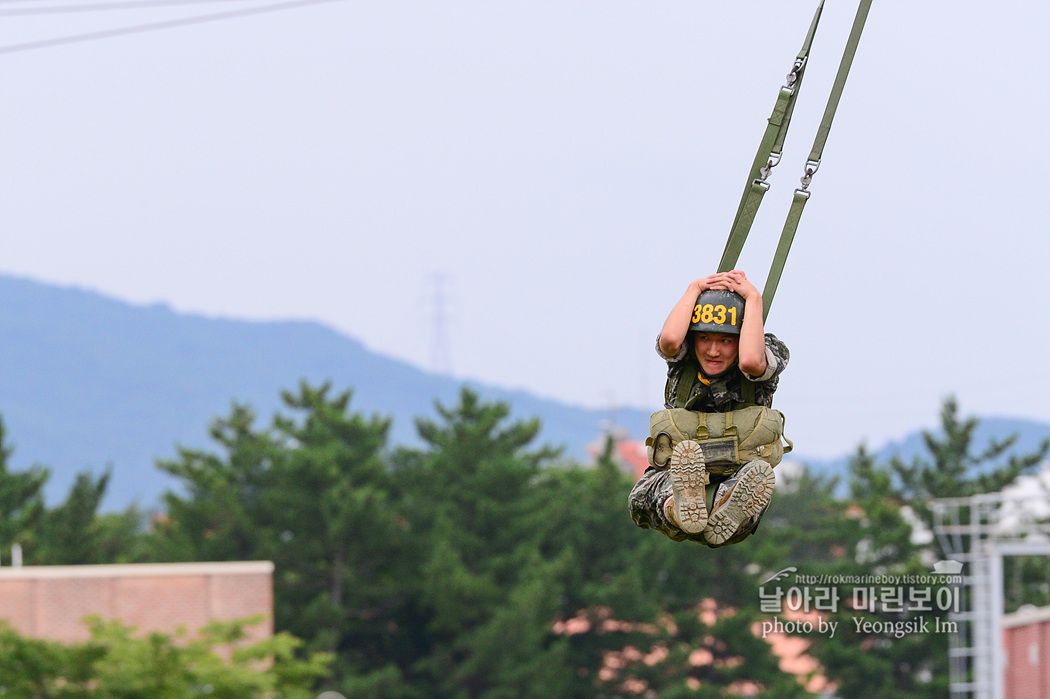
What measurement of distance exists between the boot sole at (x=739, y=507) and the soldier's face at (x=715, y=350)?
0.50 metres

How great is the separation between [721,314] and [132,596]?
3152cm

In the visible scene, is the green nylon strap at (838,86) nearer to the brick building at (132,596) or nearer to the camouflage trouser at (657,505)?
the camouflage trouser at (657,505)

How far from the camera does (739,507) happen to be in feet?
22.0

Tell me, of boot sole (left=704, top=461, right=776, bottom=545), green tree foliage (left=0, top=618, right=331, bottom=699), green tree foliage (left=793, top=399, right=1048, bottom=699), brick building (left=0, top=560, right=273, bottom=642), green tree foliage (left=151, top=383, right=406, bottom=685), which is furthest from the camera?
green tree foliage (left=151, top=383, right=406, bottom=685)

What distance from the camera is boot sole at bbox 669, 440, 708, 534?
6.70m

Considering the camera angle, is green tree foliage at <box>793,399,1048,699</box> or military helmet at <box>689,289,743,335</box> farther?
green tree foliage at <box>793,399,1048,699</box>

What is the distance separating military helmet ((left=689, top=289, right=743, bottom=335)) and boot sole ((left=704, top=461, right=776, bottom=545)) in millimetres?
650

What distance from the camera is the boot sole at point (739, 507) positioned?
21.9 ft

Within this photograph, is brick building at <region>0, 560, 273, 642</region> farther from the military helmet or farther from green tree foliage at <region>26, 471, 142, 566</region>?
the military helmet

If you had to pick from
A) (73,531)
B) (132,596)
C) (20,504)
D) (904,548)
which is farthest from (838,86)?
(20,504)

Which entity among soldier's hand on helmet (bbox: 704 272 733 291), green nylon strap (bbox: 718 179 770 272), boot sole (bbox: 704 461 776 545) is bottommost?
boot sole (bbox: 704 461 776 545)

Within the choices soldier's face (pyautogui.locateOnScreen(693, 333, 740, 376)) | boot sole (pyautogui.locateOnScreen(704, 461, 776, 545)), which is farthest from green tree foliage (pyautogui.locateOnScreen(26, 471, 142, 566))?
boot sole (pyautogui.locateOnScreen(704, 461, 776, 545))

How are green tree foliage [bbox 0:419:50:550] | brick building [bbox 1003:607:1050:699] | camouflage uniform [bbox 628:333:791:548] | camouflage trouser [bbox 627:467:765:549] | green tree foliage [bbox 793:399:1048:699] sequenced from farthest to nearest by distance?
1. green tree foliage [bbox 0:419:50:550]
2. green tree foliage [bbox 793:399:1048:699]
3. brick building [bbox 1003:607:1050:699]
4. camouflage uniform [bbox 628:333:791:548]
5. camouflage trouser [bbox 627:467:765:549]

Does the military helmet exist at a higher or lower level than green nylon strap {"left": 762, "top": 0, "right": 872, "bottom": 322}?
lower
